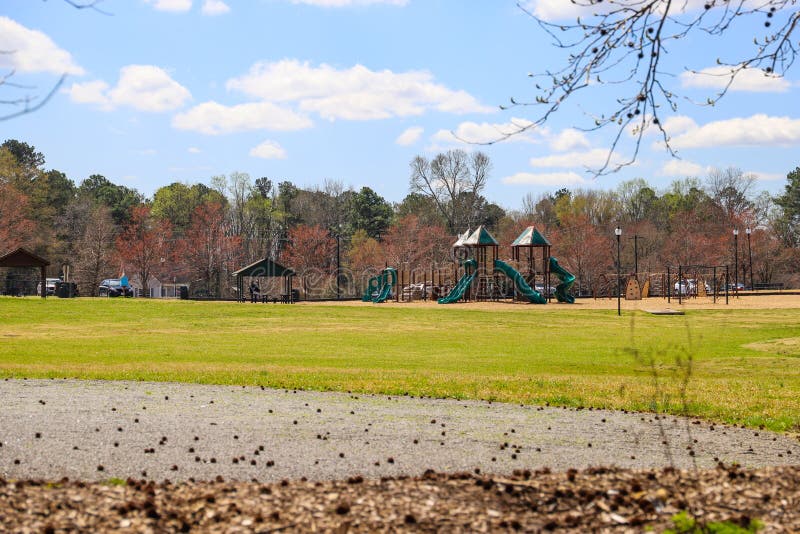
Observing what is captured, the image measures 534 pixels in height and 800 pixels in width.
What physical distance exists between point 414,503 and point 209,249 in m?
87.3

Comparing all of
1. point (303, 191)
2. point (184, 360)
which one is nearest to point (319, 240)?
point (303, 191)

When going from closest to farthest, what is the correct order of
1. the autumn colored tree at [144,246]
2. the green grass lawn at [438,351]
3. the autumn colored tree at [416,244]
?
the green grass lawn at [438,351]
the autumn colored tree at [144,246]
the autumn colored tree at [416,244]

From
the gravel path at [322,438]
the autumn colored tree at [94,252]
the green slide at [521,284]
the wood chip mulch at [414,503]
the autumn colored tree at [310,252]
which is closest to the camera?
the wood chip mulch at [414,503]

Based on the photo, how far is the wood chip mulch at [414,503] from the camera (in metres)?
6.11

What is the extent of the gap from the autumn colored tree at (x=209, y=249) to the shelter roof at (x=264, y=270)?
23.2 metres

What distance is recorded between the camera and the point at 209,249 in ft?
299

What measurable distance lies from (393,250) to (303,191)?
23.4m

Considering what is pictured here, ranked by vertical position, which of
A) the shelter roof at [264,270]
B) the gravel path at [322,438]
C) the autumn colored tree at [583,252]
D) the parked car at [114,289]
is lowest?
the gravel path at [322,438]

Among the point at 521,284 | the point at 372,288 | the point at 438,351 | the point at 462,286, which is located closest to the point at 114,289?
the point at 372,288

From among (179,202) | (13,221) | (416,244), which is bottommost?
(416,244)

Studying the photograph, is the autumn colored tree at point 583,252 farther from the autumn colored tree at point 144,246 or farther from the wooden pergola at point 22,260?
the wooden pergola at point 22,260

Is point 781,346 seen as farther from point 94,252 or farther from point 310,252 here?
point 94,252

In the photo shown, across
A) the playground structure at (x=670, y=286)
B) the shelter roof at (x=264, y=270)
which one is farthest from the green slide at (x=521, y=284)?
the shelter roof at (x=264, y=270)

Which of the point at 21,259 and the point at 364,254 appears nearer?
the point at 21,259
